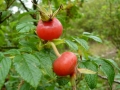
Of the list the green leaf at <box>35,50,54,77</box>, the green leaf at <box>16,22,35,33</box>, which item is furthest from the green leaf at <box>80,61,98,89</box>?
the green leaf at <box>16,22,35,33</box>

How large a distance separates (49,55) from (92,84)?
29cm

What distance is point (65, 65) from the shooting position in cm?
118

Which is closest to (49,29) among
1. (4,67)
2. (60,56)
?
(60,56)

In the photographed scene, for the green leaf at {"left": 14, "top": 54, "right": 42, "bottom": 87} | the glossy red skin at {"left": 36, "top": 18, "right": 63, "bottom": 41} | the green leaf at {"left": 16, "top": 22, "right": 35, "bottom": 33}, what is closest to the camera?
the green leaf at {"left": 14, "top": 54, "right": 42, "bottom": 87}

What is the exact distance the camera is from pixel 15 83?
1916mm

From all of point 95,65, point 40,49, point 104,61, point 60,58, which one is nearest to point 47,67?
point 60,58

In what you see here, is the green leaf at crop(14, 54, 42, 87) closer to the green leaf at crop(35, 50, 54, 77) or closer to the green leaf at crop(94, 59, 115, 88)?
the green leaf at crop(35, 50, 54, 77)

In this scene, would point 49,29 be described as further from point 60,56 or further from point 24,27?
point 24,27

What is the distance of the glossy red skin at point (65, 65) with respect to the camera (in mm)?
1188

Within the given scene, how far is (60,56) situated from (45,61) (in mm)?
118

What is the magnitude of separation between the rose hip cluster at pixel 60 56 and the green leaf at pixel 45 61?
4 centimetres

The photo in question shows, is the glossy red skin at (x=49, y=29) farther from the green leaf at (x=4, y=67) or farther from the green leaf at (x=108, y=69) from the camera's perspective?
the green leaf at (x=108, y=69)

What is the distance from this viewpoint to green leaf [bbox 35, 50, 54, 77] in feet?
4.18

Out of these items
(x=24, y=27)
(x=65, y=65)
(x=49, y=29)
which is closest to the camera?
(x=65, y=65)
